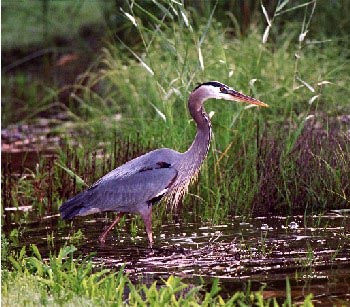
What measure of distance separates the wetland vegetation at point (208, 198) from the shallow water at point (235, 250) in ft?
0.04

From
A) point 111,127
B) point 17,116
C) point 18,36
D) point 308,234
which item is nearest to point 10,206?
point 111,127

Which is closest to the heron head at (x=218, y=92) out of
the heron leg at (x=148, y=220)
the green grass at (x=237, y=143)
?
the green grass at (x=237, y=143)

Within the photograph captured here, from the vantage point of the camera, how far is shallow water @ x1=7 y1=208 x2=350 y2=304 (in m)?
6.64

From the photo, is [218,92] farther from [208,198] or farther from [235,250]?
[235,250]

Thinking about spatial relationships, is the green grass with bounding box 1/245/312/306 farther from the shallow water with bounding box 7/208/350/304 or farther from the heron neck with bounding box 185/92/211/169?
the heron neck with bounding box 185/92/211/169

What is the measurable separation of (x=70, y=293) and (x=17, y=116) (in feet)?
27.9

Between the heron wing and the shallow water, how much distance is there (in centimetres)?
26

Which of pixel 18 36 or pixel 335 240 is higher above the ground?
pixel 18 36

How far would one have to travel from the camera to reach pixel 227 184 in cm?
902

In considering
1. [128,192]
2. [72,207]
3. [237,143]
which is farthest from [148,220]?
[237,143]

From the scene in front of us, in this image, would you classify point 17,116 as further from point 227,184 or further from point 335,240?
point 335,240

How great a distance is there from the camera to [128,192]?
8227 millimetres

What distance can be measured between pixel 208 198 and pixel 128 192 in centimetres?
98

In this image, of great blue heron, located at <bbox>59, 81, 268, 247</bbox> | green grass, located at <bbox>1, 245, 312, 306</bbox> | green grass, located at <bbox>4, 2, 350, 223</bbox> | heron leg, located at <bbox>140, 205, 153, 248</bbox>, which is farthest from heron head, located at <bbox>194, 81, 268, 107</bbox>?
green grass, located at <bbox>1, 245, 312, 306</bbox>
